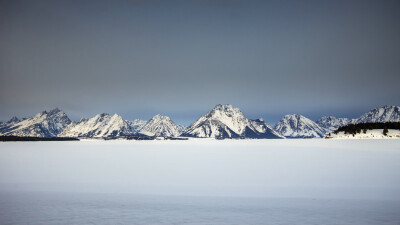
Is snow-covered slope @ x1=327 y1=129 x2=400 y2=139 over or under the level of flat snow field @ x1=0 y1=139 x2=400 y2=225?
over

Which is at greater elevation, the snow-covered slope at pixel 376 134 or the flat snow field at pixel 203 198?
the snow-covered slope at pixel 376 134

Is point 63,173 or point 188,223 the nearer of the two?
point 188,223

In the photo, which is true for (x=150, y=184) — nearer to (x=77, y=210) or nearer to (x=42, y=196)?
(x=42, y=196)

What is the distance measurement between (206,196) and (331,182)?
13.3 m

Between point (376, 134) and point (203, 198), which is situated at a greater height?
point (376, 134)

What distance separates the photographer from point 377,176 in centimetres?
3500

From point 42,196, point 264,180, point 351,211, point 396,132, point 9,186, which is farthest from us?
point 396,132

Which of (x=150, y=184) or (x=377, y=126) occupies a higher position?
(x=377, y=126)

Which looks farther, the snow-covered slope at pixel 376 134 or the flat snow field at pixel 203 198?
the snow-covered slope at pixel 376 134

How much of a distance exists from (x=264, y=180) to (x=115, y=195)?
15079mm

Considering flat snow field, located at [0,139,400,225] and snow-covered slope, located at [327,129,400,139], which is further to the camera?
snow-covered slope, located at [327,129,400,139]

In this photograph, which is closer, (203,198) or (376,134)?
(203,198)

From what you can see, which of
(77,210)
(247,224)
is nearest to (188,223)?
(247,224)

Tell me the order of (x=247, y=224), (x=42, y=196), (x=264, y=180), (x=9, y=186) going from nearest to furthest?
(x=247, y=224) < (x=42, y=196) < (x=9, y=186) < (x=264, y=180)
